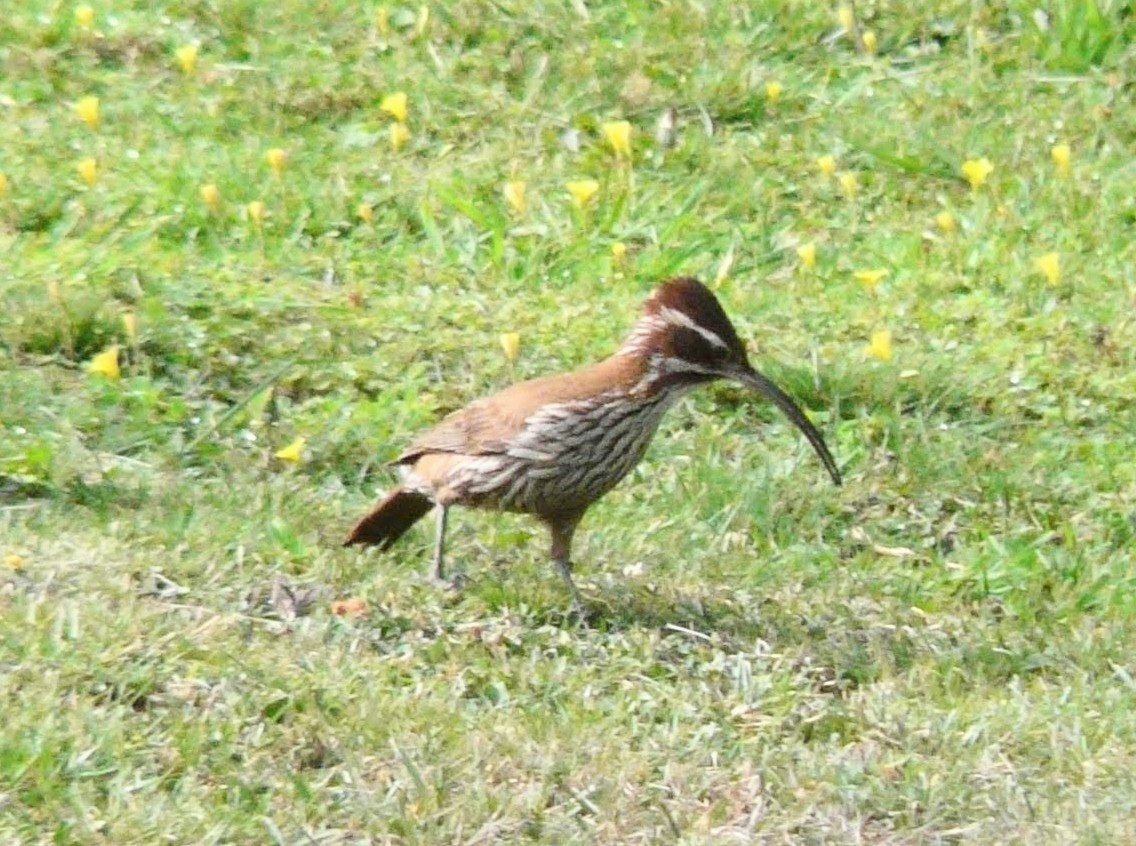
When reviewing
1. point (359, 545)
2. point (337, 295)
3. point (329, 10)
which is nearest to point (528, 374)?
point (337, 295)

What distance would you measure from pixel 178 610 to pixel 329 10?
4.76 metres

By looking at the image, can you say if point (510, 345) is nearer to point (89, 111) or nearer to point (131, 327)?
point (131, 327)

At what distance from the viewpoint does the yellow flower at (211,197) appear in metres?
8.79

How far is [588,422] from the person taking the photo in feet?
21.7

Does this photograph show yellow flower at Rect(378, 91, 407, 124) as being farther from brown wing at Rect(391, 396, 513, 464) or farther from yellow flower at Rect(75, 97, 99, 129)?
brown wing at Rect(391, 396, 513, 464)

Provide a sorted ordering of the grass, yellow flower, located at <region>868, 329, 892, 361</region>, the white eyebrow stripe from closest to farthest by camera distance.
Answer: the grass < the white eyebrow stripe < yellow flower, located at <region>868, 329, 892, 361</region>

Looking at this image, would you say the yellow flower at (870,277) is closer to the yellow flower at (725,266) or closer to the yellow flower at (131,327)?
the yellow flower at (725,266)

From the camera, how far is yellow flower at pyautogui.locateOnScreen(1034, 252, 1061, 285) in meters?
8.60

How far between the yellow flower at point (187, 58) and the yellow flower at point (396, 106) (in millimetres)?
792

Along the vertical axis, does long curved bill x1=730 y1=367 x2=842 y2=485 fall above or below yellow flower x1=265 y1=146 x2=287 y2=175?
above

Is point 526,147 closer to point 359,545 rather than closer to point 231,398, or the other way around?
point 231,398

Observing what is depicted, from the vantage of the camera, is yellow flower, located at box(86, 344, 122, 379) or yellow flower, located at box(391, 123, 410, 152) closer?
yellow flower, located at box(86, 344, 122, 379)

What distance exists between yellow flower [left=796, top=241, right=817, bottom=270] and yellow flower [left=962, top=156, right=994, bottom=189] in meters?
0.70

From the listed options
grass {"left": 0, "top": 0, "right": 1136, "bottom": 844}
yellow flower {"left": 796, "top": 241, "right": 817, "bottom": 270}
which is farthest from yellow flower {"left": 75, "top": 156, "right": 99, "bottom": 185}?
yellow flower {"left": 796, "top": 241, "right": 817, "bottom": 270}
